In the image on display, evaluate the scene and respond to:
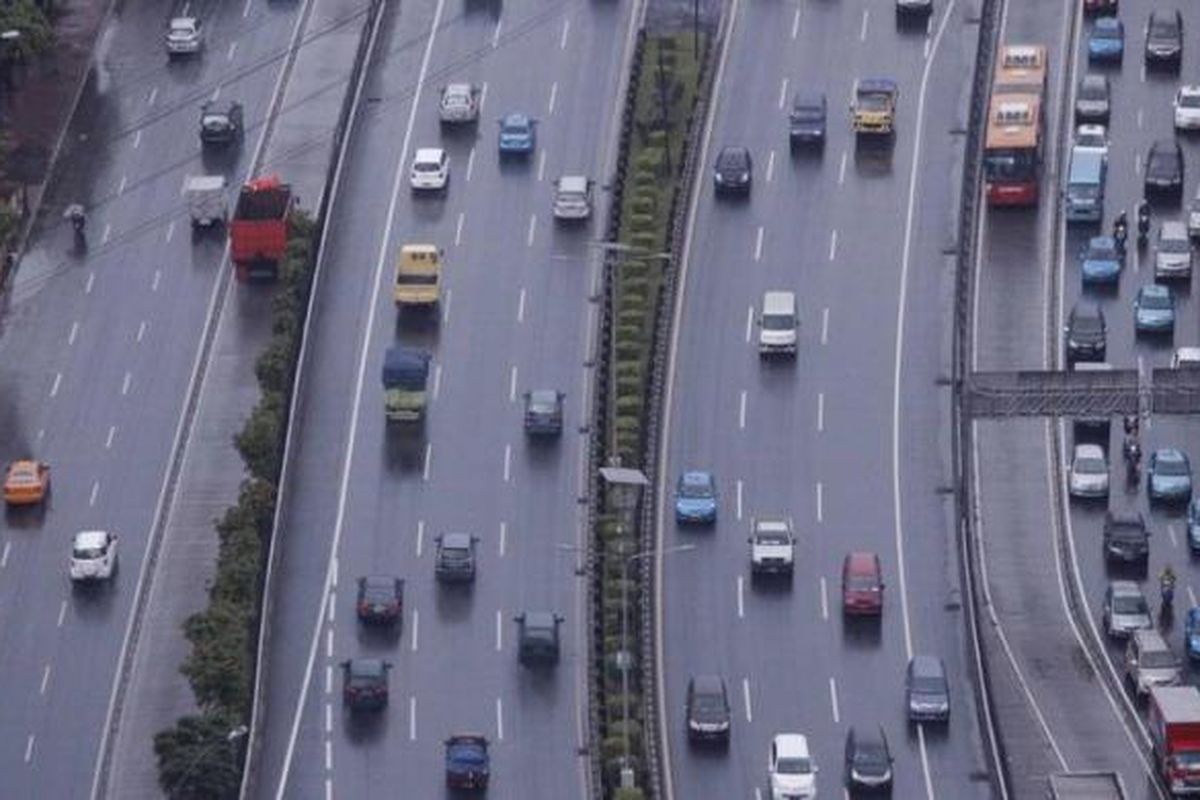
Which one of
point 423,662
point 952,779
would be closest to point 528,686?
point 423,662

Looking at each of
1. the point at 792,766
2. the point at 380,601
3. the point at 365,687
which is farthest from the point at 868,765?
the point at 380,601

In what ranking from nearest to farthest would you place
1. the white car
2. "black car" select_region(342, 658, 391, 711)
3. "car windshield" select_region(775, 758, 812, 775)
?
the white car
"car windshield" select_region(775, 758, 812, 775)
"black car" select_region(342, 658, 391, 711)

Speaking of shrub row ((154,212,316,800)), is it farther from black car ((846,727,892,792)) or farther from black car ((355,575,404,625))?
black car ((846,727,892,792))

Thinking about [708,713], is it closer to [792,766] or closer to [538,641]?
[792,766]

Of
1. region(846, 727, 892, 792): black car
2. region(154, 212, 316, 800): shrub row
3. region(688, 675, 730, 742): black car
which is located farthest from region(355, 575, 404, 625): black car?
region(846, 727, 892, 792): black car

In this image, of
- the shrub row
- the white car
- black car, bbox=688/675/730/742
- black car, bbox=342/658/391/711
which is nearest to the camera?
the shrub row

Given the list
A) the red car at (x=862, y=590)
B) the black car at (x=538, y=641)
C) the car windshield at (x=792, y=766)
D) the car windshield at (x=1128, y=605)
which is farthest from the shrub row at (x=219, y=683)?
the car windshield at (x=1128, y=605)
